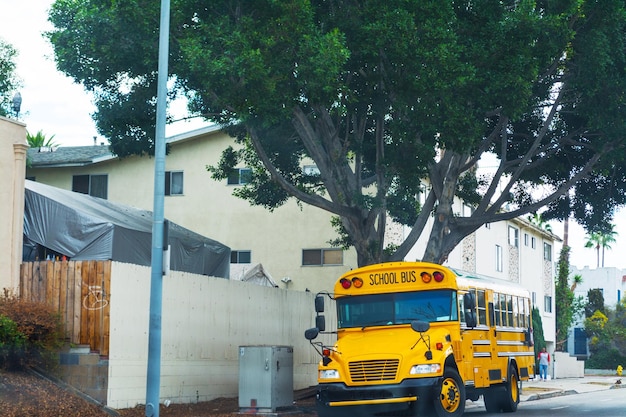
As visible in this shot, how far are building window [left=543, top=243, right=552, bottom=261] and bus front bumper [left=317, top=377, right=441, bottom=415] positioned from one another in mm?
44568

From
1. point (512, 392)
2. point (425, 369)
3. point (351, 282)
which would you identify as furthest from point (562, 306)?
point (425, 369)

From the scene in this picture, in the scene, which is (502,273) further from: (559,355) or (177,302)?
(177,302)

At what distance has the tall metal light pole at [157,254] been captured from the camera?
16.7 metres

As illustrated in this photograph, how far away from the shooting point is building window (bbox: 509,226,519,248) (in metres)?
53.1

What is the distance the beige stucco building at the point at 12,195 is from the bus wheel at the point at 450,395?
8.69 metres

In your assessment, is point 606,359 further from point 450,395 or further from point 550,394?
point 450,395

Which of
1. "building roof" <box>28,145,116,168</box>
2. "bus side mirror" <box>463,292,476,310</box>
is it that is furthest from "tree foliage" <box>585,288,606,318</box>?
"bus side mirror" <box>463,292,476,310</box>

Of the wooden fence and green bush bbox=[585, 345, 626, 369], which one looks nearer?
the wooden fence

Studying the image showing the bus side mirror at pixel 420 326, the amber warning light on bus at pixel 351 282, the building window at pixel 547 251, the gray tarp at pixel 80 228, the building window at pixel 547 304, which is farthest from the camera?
the building window at pixel 547 251

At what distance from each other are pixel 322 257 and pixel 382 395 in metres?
19.5

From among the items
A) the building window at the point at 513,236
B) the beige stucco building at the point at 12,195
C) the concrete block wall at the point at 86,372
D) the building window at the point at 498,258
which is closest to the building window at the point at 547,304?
the building window at the point at 513,236

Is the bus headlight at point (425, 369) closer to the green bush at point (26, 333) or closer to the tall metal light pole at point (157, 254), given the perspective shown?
the tall metal light pole at point (157, 254)

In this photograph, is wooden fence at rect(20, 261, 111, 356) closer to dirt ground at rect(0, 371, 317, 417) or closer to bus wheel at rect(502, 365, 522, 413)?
dirt ground at rect(0, 371, 317, 417)

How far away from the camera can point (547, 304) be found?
60.3 metres
